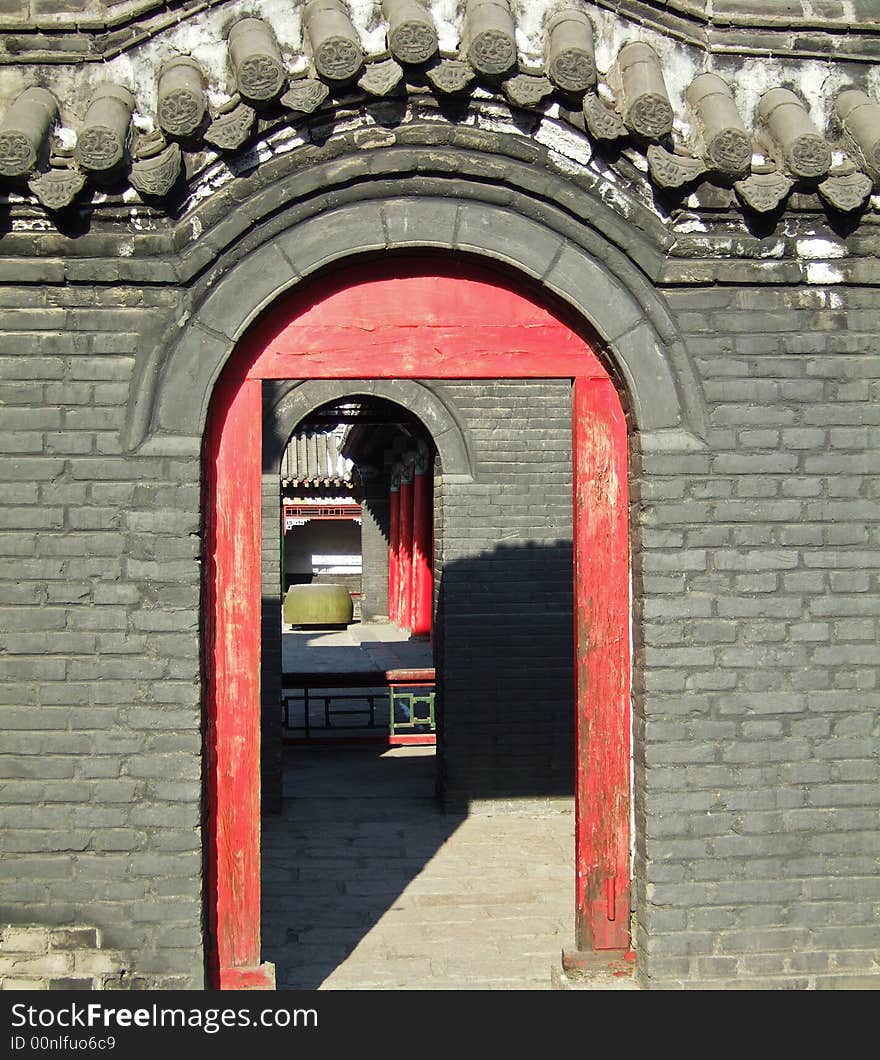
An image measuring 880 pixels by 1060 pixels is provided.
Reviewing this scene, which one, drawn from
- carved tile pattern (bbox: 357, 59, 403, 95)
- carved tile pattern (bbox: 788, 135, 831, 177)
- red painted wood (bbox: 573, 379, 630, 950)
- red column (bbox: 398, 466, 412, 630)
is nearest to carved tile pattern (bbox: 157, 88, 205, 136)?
carved tile pattern (bbox: 357, 59, 403, 95)

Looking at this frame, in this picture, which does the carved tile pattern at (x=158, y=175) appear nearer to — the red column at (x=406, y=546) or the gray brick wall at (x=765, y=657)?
the gray brick wall at (x=765, y=657)

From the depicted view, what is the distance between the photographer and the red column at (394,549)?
22.5 metres

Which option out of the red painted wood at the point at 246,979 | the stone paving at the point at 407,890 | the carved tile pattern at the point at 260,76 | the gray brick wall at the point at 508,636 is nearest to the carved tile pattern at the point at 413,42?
the carved tile pattern at the point at 260,76

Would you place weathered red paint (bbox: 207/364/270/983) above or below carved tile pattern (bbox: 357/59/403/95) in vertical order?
below

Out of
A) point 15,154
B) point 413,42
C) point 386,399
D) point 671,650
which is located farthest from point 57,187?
point 386,399

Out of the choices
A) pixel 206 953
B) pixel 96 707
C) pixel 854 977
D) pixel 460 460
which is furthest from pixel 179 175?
pixel 460 460

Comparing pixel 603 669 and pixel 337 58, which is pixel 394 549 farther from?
pixel 337 58

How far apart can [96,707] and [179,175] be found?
6.29 feet

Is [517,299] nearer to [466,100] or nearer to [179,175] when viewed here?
[466,100]

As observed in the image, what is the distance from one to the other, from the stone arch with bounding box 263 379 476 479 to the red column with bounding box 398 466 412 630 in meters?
10.7

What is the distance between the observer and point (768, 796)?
4.22m

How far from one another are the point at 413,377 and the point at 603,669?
1405 millimetres

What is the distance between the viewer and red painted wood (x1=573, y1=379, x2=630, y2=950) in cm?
449

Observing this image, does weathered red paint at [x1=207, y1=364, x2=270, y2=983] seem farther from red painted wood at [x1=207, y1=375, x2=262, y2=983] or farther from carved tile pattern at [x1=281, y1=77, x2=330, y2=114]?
carved tile pattern at [x1=281, y1=77, x2=330, y2=114]
